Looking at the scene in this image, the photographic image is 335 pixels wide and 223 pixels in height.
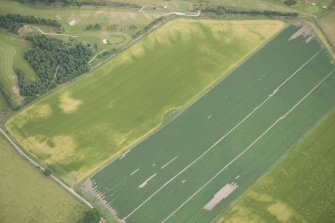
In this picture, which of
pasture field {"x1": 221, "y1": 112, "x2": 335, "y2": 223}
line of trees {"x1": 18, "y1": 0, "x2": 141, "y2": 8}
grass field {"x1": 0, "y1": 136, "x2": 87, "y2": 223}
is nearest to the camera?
pasture field {"x1": 221, "y1": 112, "x2": 335, "y2": 223}

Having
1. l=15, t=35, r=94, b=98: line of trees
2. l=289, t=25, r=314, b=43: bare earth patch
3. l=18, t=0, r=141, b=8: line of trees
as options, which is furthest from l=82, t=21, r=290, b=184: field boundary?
l=18, t=0, r=141, b=8: line of trees

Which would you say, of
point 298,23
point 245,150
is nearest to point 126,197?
point 245,150

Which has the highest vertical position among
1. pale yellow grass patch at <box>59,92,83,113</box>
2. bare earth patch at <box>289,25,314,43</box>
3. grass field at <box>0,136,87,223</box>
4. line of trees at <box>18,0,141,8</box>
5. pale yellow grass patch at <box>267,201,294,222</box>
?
bare earth patch at <box>289,25,314,43</box>

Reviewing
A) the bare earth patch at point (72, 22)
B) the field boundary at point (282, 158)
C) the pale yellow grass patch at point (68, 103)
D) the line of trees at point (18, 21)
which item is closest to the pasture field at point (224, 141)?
the field boundary at point (282, 158)

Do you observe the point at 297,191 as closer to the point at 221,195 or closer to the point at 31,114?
the point at 221,195

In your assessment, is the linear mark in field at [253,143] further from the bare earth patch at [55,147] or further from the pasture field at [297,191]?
the bare earth patch at [55,147]

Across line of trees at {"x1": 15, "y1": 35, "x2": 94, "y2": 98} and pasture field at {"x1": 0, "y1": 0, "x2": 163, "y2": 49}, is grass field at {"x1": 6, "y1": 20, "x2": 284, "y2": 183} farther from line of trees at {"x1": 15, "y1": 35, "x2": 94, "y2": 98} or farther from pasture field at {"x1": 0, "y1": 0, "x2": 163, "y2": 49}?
pasture field at {"x1": 0, "y1": 0, "x2": 163, "y2": 49}
